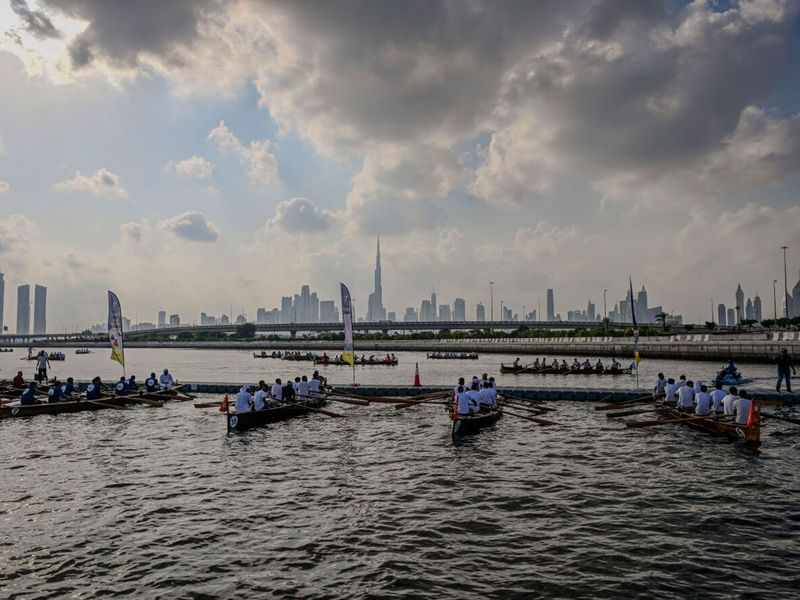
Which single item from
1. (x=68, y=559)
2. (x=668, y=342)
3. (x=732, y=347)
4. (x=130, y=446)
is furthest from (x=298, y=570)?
(x=668, y=342)

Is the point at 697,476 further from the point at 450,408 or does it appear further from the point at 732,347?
the point at 732,347

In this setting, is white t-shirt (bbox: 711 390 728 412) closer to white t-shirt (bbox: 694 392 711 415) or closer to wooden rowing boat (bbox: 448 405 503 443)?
white t-shirt (bbox: 694 392 711 415)

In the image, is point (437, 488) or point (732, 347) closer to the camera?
point (437, 488)

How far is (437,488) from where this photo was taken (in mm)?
17438

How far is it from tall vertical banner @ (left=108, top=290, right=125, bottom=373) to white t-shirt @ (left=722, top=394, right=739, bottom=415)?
3625cm

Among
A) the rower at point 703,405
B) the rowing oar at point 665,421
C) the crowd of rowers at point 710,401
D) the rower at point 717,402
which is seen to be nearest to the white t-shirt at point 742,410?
the crowd of rowers at point 710,401

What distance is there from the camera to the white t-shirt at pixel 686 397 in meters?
26.8

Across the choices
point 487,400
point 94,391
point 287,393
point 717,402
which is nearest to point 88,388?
point 94,391

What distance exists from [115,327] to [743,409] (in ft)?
126

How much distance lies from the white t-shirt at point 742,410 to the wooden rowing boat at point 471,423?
1099cm

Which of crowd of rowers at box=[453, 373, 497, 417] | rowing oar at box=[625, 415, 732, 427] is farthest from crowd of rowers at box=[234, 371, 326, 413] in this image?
rowing oar at box=[625, 415, 732, 427]

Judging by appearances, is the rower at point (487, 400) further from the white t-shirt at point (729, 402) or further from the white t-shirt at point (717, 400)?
the white t-shirt at point (729, 402)

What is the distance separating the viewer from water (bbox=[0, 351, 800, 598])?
11.1m

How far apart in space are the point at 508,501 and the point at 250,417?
630 inches
